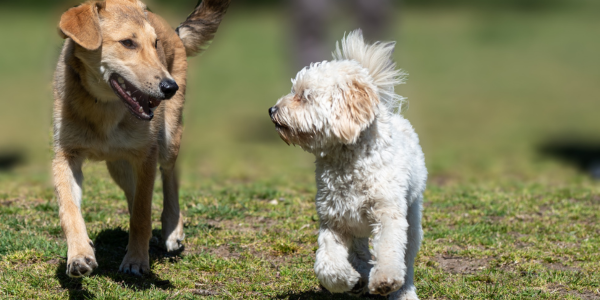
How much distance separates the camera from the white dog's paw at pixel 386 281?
13.4 feet

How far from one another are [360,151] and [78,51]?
2.16 m

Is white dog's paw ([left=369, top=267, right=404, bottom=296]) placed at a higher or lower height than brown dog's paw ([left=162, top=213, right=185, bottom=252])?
higher

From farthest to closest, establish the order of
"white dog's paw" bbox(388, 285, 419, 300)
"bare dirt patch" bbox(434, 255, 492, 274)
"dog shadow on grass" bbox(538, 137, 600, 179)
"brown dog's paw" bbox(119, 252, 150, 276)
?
"dog shadow on grass" bbox(538, 137, 600, 179) → "bare dirt patch" bbox(434, 255, 492, 274) → "brown dog's paw" bbox(119, 252, 150, 276) → "white dog's paw" bbox(388, 285, 419, 300)

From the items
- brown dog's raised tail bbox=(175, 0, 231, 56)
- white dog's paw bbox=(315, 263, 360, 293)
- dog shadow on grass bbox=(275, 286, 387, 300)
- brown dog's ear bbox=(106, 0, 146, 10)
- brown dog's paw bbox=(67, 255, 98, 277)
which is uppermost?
brown dog's ear bbox=(106, 0, 146, 10)

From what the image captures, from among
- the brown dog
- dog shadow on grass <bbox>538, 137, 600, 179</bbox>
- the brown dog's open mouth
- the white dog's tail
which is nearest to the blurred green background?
dog shadow on grass <bbox>538, 137, 600, 179</bbox>

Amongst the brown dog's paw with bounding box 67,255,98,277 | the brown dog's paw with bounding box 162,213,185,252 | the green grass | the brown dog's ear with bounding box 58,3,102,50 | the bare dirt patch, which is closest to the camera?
the brown dog's paw with bounding box 67,255,98,277

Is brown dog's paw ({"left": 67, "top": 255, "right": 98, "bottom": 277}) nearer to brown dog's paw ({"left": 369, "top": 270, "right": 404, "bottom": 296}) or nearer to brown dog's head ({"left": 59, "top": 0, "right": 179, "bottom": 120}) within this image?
brown dog's head ({"left": 59, "top": 0, "right": 179, "bottom": 120})

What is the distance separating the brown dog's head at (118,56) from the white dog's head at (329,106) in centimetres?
92

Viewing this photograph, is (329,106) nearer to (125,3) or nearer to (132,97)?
(132,97)

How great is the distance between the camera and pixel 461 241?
6.11 meters

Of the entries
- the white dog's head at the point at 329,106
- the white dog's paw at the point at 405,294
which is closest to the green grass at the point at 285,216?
the white dog's paw at the point at 405,294

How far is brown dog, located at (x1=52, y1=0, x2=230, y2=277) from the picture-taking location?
15.8 ft

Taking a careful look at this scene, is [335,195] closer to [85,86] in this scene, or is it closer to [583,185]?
[85,86]

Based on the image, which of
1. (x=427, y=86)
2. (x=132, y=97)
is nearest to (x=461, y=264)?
(x=132, y=97)
